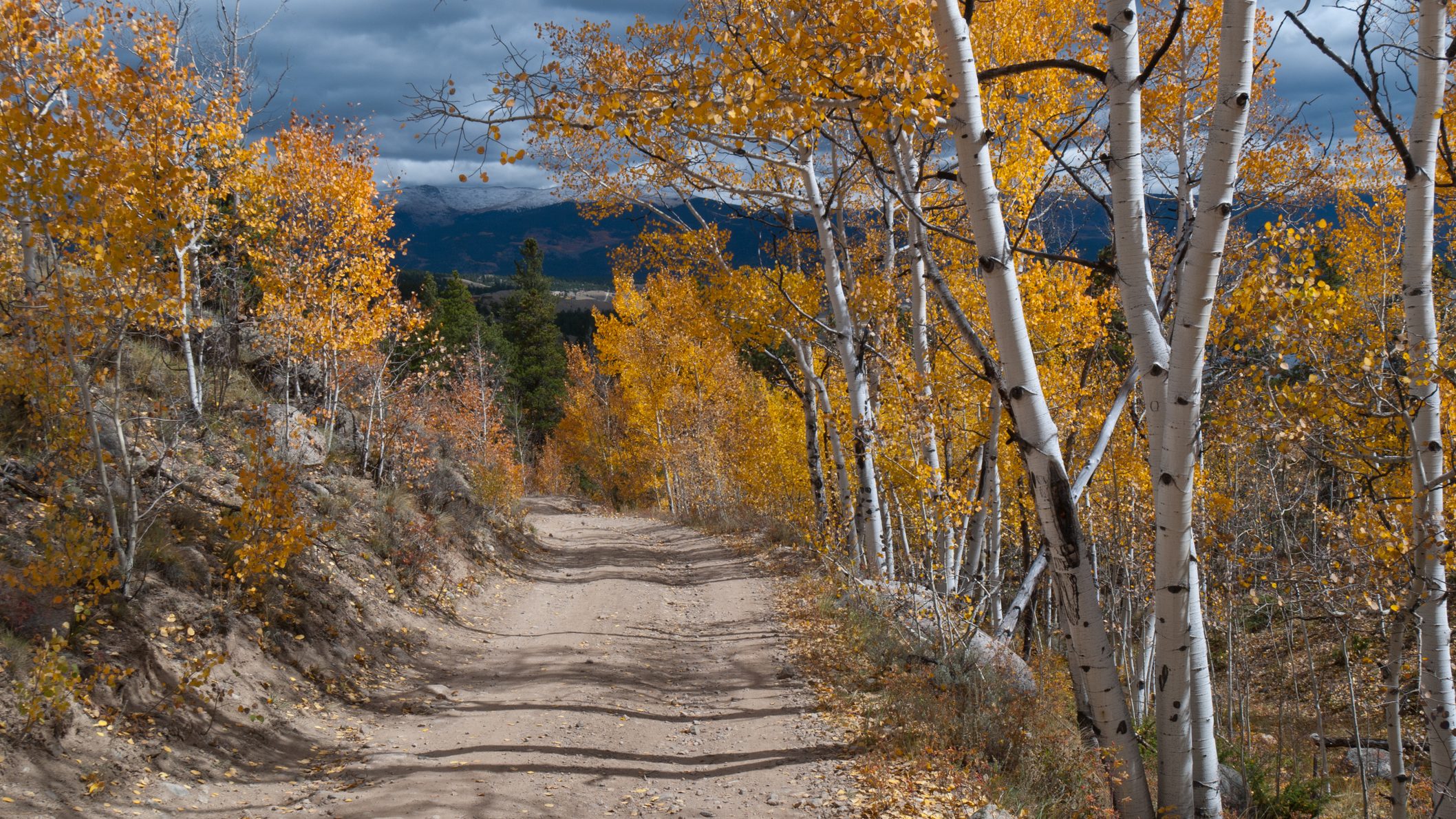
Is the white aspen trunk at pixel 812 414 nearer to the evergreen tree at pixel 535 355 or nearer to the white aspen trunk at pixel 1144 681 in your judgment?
the white aspen trunk at pixel 1144 681

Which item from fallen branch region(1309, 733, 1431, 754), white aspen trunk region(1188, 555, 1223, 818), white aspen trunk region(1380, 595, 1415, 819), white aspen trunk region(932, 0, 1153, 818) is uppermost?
white aspen trunk region(932, 0, 1153, 818)

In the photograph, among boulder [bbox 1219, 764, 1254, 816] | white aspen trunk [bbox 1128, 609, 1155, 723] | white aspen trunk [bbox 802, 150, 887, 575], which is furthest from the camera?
white aspen trunk [bbox 1128, 609, 1155, 723]

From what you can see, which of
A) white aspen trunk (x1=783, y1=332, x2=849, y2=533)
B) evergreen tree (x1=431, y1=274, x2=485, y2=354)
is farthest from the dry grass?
evergreen tree (x1=431, y1=274, x2=485, y2=354)

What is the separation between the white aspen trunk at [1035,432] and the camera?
3.36m

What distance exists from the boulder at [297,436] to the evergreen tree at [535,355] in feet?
95.8

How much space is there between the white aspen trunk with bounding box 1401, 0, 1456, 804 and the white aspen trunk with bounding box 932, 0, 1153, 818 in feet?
6.80

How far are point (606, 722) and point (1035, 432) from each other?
4.48 m

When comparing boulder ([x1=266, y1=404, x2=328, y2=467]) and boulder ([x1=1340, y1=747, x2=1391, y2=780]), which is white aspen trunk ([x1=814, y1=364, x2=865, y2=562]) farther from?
boulder ([x1=1340, y1=747, x2=1391, y2=780])

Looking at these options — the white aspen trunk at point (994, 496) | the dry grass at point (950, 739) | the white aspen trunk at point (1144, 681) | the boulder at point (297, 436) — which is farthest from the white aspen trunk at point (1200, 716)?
the boulder at point (297, 436)

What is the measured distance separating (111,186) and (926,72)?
17.2 feet

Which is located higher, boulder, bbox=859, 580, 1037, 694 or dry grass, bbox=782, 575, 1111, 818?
boulder, bbox=859, 580, 1037, 694

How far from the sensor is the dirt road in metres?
4.89

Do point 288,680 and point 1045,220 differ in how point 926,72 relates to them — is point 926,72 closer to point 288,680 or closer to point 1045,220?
point 288,680

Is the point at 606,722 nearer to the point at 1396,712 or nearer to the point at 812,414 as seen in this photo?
the point at 812,414
